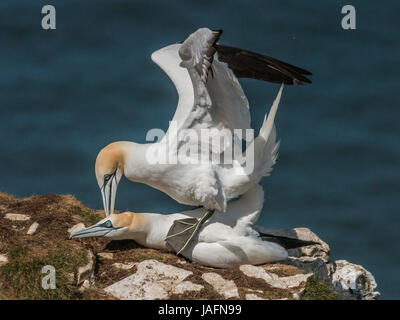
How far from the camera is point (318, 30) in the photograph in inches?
658

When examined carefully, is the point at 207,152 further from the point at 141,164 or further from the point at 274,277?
the point at 274,277

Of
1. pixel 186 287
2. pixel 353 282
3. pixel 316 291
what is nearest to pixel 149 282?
pixel 186 287

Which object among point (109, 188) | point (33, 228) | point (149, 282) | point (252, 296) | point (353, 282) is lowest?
point (353, 282)

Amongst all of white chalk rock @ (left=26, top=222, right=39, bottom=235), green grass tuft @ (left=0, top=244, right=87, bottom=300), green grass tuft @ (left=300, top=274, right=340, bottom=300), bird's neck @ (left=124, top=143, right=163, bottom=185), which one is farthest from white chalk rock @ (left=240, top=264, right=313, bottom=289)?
white chalk rock @ (left=26, top=222, right=39, bottom=235)

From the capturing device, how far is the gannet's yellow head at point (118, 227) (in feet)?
29.1

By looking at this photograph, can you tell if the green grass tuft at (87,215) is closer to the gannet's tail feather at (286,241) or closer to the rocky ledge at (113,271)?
the rocky ledge at (113,271)

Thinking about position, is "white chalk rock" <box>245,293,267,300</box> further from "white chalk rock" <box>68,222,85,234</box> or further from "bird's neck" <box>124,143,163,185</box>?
"white chalk rock" <box>68,222,85,234</box>

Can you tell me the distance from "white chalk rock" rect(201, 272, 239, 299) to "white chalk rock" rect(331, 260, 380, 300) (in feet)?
4.81

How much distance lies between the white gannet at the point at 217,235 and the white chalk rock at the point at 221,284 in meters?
0.48

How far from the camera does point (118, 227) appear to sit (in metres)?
8.94

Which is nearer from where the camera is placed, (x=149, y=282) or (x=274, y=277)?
(x=149, y=282)

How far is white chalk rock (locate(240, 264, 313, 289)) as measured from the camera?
841 cm

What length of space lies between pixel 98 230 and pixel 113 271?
0.56 m
